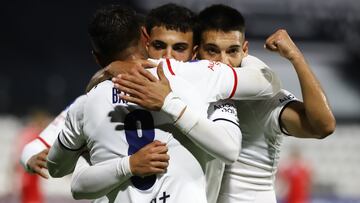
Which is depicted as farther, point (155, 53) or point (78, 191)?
point (155, 53)

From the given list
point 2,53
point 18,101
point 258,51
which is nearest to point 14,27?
point 2,53

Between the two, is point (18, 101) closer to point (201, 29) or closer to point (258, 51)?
point (258, 51)

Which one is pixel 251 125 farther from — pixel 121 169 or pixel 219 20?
pixel 121 169

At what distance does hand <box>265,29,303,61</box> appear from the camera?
144 inches

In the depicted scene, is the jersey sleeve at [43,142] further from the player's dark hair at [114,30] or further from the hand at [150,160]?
the hand at [150,160]

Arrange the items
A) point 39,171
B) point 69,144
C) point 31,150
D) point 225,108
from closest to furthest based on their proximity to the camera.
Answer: point 225,108 → point 69,144 → point 39,171 → point 31,150

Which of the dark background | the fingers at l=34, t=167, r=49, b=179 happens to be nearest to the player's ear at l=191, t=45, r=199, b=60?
the fingers at l=34, t=167, r=49, b=179

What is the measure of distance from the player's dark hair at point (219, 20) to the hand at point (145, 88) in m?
0.71

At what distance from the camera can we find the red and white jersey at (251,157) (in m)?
3.89

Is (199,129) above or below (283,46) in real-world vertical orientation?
below

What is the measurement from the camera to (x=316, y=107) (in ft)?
11.6

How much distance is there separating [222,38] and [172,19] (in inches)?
10.2

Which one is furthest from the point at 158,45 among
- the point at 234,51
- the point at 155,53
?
the point at 234,51

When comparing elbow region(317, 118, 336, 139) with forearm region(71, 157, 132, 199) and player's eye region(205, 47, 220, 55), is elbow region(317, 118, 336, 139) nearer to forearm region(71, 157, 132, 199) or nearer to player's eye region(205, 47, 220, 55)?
player's eye region(205, 47, 220, 55)
